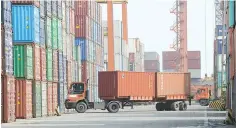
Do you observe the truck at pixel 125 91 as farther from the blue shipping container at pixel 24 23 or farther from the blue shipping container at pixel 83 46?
the blue shipping container at pixel 83 46

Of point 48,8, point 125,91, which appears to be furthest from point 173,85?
point 48,8

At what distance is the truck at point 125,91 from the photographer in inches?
1567

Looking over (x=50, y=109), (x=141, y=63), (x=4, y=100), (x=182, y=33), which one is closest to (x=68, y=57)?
(x=50, y=109)

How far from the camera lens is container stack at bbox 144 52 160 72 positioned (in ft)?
472

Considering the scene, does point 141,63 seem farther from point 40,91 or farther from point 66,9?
point 40,91

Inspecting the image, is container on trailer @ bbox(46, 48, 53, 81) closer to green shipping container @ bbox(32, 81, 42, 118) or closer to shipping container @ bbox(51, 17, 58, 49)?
shipping container @ bbox(51, 17, 58, 49)

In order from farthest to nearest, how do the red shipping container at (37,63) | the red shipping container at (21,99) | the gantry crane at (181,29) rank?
1. the gantry crane at (181,29)
2. the red shipping container at (37,63)
3. the red shipping container at (21,99)

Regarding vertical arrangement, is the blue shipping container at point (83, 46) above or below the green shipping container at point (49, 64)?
above

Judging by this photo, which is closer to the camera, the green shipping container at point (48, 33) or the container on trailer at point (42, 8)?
the container on trailer at point (42, 8)

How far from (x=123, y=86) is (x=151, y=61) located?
343ft

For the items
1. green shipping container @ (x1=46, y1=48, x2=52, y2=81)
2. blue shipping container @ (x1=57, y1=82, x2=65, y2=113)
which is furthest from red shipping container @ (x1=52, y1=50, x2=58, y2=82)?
blue shipping container @ (x1=57, y1=82, x2=65, y2=113)

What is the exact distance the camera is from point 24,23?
99.2ft

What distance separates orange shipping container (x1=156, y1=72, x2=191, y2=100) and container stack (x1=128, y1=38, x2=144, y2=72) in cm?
5500

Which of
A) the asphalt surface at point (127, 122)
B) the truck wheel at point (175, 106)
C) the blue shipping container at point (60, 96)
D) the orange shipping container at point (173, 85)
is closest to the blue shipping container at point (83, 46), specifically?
the orange shipping container at point (173, 85)
